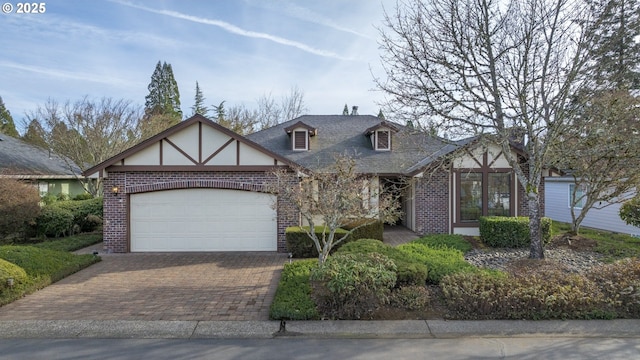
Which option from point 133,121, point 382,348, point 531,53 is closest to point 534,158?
point 531,53

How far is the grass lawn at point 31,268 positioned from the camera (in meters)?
6.70

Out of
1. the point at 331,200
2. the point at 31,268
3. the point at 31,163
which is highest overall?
the point at 31,163

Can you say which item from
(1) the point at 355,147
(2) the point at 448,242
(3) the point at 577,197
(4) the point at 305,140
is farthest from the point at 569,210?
(4) the point at 305,140

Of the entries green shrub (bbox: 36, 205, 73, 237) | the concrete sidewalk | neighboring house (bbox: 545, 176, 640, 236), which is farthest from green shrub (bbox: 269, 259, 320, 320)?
neighboring house (bbox: 545, 176, 640, 236)

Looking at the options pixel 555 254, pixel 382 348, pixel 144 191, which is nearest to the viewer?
pixel 382 348

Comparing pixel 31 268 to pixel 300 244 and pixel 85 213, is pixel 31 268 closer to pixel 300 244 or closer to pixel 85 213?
pixel 300 244

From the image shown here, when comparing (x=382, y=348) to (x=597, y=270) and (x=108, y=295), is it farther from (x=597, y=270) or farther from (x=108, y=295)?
(x=108, y=295)

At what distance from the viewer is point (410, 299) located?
6.04 metres

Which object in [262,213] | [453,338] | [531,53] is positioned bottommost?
[453,338]

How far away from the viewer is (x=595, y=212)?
1694cm

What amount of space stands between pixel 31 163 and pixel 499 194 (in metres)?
22.3

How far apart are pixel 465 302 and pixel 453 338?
32.4 inches

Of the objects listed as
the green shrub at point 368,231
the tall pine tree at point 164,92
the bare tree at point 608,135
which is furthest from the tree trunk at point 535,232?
the tall pine tree at point 164,92

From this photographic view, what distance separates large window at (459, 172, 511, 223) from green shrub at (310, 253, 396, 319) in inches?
345
